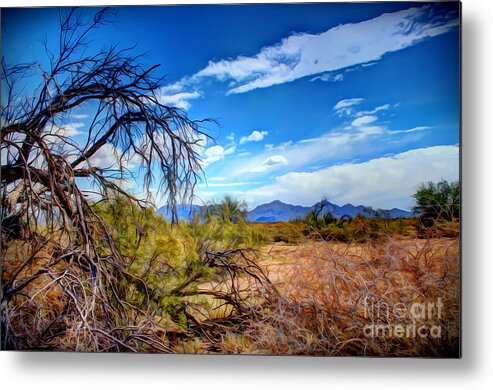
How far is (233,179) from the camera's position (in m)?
2.26

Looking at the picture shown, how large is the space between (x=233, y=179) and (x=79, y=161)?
69cm

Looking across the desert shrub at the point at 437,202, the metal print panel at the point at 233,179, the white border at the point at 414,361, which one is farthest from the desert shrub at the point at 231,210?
the desert shrub at the point at 437,202

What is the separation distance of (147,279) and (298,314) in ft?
2.21

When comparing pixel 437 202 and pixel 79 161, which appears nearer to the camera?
pixel 437 202

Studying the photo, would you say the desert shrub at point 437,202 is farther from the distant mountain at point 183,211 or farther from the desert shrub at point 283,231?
the distant mountain at point 183,211

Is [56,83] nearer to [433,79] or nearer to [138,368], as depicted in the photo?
[138,368]

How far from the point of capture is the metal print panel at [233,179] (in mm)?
2193

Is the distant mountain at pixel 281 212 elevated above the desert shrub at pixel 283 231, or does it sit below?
above

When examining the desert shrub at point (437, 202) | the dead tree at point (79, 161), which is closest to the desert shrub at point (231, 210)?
the dead tree at point (79, 161)

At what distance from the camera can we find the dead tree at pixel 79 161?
89.0 inches

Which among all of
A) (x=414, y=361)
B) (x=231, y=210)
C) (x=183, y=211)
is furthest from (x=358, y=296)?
(x=183, y=211)

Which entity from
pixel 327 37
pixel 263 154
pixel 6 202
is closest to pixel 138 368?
pixel 6 202

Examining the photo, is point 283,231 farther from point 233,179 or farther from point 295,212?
point 233,179

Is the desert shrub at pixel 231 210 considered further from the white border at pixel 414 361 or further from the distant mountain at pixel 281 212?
the white border at pixel 414 361
